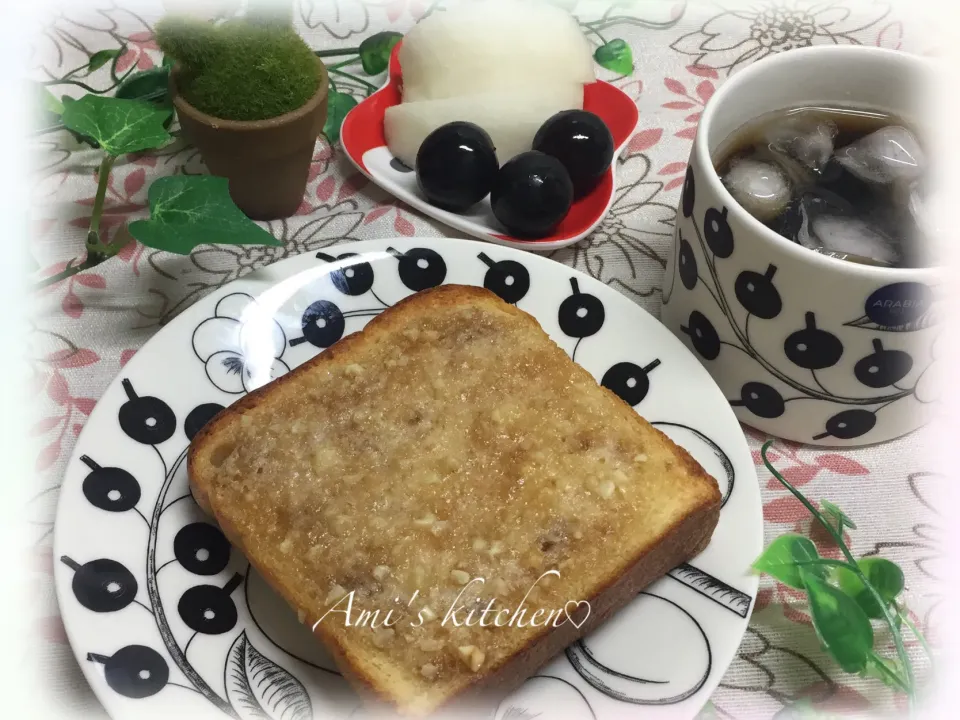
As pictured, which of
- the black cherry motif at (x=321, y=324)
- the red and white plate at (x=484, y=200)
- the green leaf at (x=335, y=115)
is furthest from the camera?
the green leaf at (x=335, y=115)

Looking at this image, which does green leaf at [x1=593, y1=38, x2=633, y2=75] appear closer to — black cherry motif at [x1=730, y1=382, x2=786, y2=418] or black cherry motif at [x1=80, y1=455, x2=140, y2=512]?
black cherry motif at [x1=730, y1=382, x2=786, y2=418]

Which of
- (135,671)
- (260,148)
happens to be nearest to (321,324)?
(260,148)

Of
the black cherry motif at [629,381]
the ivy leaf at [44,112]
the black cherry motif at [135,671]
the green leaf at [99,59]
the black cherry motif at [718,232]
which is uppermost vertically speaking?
the black cherry motif at [718,232]

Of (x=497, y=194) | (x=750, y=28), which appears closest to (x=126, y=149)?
(x=497, y=194)

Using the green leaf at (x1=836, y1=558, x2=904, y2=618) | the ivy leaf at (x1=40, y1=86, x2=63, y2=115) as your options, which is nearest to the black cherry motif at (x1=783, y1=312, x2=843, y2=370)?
the green leaf at (x1=836, y1=558, x2=904, y2=618)

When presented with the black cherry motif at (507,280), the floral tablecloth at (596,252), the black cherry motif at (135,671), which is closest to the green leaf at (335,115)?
the floral tablecloth at (596,252)

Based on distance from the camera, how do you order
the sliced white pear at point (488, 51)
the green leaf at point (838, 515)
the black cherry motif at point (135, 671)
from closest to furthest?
1. the black cherry motif at point (135, 671)
2. the green leaf at point (838, 515)
3. the sliced white pear at point (488, 51)

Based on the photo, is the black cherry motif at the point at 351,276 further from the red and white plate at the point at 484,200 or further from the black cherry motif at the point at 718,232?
the black cherry motif at the point at 718,232

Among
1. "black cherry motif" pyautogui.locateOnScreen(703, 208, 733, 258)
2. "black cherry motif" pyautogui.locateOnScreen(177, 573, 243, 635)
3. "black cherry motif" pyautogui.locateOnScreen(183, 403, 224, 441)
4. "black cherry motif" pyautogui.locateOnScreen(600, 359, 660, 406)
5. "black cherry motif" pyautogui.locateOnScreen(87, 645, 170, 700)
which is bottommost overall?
"black cherry motif" pyautogui.locateOnScreen(177, 573, 243, 635)

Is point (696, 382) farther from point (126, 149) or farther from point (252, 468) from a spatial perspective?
point (126, 149)
